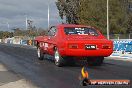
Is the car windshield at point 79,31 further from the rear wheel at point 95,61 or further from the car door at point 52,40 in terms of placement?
the rear wheel at point 95,61

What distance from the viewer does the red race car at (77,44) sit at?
588 inches

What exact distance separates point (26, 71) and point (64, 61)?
1806mm

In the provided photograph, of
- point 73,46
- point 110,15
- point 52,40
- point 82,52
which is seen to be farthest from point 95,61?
point 110,15

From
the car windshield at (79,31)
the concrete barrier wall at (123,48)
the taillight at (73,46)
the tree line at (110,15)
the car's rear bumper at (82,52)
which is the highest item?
the tree line at (110,15)

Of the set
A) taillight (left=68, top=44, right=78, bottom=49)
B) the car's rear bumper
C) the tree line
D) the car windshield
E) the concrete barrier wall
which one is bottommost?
the concrete barrier wall

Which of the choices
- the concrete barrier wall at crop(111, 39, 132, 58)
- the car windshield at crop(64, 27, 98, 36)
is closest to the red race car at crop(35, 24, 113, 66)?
the car windshield at crop(64, 27, 98, 36)

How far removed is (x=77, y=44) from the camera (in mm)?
14922

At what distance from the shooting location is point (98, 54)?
49.6 ft

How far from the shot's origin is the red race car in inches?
588

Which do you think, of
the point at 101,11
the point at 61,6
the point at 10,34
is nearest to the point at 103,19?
the point at 101,11

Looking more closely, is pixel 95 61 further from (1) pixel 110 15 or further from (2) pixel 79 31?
(1) pixel 110 15

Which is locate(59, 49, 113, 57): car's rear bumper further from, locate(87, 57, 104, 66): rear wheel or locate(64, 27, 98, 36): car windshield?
locate(64, 27, 98, 36): car windshield

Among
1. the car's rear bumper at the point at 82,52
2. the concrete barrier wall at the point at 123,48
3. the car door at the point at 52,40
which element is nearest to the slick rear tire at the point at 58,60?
the car's rear bumper at the point at 82,52

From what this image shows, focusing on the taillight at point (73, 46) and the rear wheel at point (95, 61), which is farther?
the rear wheel at point (95, 61)
